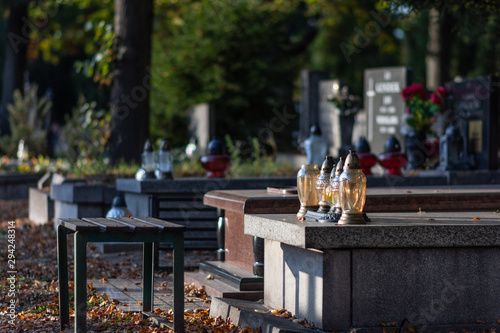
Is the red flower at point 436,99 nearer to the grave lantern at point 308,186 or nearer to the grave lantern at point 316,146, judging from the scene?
the grave lantern at point 316,146

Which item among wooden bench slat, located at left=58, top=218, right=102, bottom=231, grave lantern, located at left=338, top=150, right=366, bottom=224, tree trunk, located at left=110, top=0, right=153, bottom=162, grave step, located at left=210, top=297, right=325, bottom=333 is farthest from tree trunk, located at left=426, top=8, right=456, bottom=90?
wooden bench slat, located at left=58, top=218, right=102, bottom=231

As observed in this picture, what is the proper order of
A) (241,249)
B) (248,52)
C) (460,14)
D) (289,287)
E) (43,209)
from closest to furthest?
1. (289,287)
2. (241,249)
3. (460,14)
4. (43,209)
5. (248,52)

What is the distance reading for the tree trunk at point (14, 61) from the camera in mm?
26094

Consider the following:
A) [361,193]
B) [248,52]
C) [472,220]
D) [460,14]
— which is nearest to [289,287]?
[361,193]

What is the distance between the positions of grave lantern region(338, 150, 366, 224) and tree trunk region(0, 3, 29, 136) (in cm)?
2191

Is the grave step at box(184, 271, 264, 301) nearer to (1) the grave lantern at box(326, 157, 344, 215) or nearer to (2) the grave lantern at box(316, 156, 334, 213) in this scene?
(2) the grave lantern at box(316, 156, 334, 213)

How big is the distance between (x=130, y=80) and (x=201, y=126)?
18.1 feet

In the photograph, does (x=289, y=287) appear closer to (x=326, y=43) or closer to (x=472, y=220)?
(x=472, y=220)

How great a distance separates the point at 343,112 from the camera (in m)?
14.3

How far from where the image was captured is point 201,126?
64.6 ft

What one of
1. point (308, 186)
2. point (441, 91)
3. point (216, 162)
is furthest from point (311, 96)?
point (308, 186)

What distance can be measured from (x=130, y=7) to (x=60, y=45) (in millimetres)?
13898

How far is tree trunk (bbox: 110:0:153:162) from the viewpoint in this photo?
1426 centimetres

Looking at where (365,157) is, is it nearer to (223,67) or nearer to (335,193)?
(335,193)
